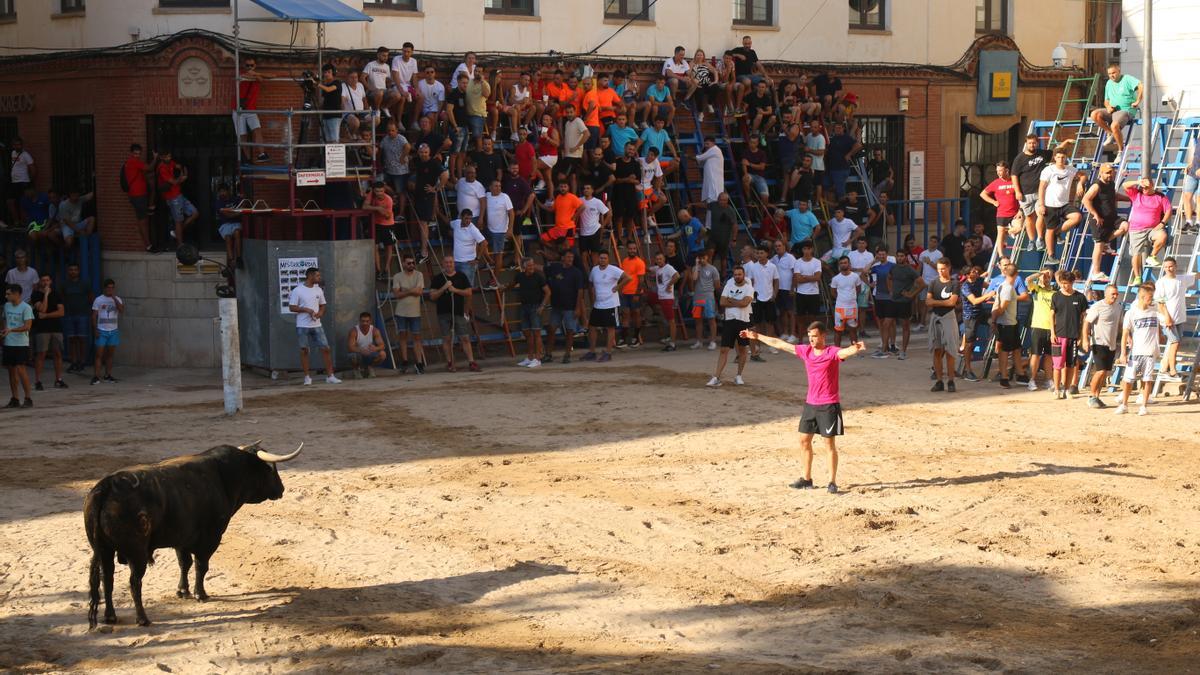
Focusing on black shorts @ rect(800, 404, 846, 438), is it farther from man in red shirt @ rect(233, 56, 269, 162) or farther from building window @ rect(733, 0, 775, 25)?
building window @ rect(733, 0, 775, 25)

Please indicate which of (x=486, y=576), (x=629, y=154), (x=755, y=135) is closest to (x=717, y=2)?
(x=755, y=135)

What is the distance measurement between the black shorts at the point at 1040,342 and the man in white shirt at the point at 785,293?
550 cm

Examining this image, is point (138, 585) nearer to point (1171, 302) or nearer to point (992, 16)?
point (1171, 302)

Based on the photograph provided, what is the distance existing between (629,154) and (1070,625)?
55.7 ft

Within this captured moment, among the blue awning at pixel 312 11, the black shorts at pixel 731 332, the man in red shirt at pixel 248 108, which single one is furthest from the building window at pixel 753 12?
the black shorts at pixel 731 332

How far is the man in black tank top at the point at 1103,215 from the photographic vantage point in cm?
2280

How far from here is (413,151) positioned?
83.1 feet

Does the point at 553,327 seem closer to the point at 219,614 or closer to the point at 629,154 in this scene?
the point at 629,154

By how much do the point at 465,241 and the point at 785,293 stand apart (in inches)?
235

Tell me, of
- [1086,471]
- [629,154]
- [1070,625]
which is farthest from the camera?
[629,154]

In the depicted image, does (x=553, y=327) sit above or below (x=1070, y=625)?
above

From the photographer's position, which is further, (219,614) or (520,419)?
(520,419)

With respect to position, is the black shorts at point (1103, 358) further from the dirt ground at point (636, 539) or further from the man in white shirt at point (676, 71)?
the man in white shirt at point (676, 71)

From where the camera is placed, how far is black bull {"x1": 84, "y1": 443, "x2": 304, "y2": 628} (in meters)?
10.9
